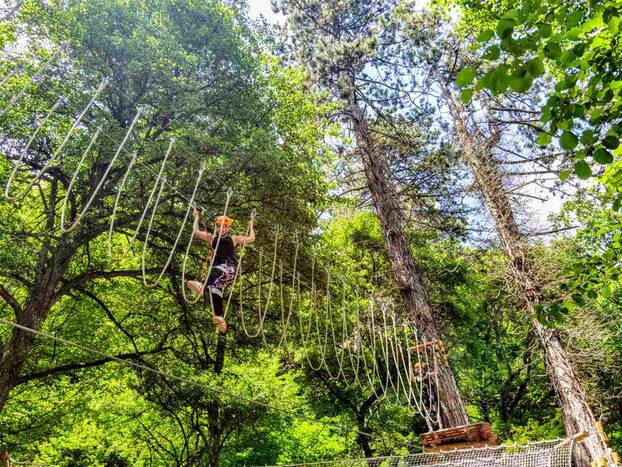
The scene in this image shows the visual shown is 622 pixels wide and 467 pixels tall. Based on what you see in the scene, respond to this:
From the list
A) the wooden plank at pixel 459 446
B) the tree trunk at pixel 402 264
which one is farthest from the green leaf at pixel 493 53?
the tree trunk at pixel 402 264

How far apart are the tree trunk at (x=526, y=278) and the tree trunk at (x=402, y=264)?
1.46 metres

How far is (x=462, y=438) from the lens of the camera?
496 cm

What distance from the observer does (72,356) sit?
7.79m

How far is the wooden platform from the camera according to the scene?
16.0 feet

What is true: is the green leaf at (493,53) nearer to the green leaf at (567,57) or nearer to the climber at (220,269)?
the green leaf at (567,57)

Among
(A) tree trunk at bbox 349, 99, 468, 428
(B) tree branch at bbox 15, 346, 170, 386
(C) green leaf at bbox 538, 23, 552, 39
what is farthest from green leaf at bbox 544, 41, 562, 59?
(B) tree branch at bbox 15, 346, 170, 386

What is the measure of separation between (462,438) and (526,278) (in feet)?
10.6

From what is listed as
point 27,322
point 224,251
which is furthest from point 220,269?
point 27,322

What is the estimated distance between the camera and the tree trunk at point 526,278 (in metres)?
6.11

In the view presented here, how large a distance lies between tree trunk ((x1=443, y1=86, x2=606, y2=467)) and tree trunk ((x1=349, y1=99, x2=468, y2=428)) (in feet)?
4.78

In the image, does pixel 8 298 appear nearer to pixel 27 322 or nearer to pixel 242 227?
pixel 27 322

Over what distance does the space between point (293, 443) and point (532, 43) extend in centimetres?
933

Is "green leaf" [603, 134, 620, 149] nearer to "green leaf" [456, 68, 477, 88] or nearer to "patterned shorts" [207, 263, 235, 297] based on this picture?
"green leaf" [456, 68, 477, 88]

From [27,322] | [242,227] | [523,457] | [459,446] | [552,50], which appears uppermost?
[242,227]
